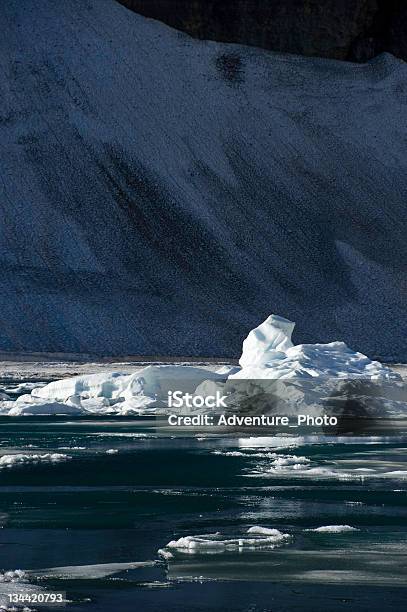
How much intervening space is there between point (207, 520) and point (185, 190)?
157 feet

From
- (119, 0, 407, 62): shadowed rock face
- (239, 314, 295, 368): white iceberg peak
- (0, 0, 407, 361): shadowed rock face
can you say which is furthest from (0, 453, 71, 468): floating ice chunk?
(119, 0, 407, 62): shadowed rock face

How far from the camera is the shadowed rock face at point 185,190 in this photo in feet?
168

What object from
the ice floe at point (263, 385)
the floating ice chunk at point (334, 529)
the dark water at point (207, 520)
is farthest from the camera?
the ice floe at point (263, 385)

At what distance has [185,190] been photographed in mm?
56594

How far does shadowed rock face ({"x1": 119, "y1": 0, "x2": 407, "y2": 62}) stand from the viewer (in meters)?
64.0

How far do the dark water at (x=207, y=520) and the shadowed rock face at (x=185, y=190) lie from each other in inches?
1332

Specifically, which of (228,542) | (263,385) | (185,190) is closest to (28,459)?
(263,385)

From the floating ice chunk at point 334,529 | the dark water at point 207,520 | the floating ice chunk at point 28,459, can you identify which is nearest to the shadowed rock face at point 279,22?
the dark water at point 207,520

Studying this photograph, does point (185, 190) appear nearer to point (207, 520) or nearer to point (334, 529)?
point (207, 520)

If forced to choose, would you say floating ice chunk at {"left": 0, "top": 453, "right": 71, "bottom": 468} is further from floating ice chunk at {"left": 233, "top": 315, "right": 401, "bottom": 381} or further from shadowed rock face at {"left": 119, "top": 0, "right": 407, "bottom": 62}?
shadowed rock face at {"left": 119, "top": 0, "right": 407, "bottom": 62}

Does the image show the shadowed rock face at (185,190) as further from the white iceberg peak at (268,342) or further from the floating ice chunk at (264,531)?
the floating ice chunk at (264,531)

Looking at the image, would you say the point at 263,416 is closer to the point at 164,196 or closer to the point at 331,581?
the point at 331,581

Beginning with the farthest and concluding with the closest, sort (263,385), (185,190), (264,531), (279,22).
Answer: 1. (279,22)
2. (185,190)
3. (263,385)
4. (264,531)

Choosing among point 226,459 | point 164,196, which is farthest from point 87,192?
point 226,459
